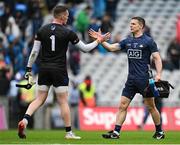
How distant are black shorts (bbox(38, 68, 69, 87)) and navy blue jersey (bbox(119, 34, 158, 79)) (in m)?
1.38

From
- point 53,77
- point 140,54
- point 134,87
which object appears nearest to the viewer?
point 53,77

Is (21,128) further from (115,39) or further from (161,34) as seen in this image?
(161,34)

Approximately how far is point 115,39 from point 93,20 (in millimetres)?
1272

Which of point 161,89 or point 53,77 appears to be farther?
point 161,89

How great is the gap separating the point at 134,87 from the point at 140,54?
2.20 ft

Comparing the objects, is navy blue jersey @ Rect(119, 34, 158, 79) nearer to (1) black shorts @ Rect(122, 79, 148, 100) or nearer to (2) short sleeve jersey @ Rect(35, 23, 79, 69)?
(1) black shorts @ Rect(122, 79, 148, 100)

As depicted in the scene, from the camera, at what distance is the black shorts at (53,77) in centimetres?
1642

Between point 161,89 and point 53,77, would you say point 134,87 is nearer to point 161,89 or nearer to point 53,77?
point 161,89

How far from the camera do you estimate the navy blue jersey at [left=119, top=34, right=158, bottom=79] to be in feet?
55.3

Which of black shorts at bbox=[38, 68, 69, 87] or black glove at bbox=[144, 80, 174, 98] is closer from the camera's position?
black shorts at bbox=[38, 68, 69, 87]

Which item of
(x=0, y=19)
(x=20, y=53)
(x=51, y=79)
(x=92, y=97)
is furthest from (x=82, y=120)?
(x=51, y=79)

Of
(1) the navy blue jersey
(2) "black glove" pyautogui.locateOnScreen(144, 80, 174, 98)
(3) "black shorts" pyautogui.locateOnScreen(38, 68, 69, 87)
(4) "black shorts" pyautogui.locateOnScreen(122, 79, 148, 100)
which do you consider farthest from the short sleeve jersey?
(2) "black glove" pyautogui.locateOnScreen(144, 80, 174, 98)

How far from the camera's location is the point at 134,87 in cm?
1702

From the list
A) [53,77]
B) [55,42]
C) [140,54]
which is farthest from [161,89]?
[55,42]
